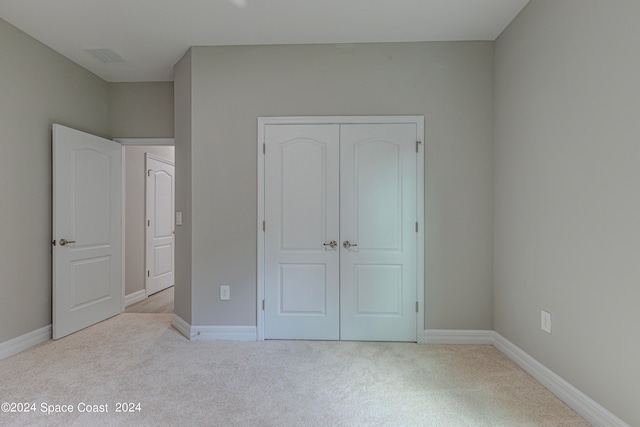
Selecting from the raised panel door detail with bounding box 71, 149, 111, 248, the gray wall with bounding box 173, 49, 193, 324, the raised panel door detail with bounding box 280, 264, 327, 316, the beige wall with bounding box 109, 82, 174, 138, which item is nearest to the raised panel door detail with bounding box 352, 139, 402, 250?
the raised panel door detail with bounding box 280, 264, 327, 316

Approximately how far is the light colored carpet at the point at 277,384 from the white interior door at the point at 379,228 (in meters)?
0.25

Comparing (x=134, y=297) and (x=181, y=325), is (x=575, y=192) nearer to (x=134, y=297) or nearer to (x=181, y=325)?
(x=181, y=325)

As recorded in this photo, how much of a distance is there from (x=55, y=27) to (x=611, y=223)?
4.17 meters

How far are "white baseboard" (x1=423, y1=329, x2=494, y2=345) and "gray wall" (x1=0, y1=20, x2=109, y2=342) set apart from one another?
3487mm

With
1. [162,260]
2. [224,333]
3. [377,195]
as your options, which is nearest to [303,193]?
[377,195]

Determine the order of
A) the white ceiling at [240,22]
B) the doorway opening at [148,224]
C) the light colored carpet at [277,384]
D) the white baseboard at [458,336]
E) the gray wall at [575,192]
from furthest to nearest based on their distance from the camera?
the doorway opening at [148,224] < the white baseboard at [458,336] < the white ceiling at [240,22] < the light colored carpet at [277,384] < the gray wall at [575,192]

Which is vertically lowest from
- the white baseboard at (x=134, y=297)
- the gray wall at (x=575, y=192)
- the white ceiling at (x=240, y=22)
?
the white baseboard at (x=134, y=297)

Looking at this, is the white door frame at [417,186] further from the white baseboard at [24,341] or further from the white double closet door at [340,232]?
the white baseboard at [24,341]

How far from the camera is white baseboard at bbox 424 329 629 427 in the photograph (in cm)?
178

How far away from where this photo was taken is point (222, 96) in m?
3.04

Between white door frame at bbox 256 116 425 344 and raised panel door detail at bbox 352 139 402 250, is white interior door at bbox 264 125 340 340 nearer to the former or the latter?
white door frame at bbox 256 116 425 344

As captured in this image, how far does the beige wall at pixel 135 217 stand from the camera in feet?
13.9

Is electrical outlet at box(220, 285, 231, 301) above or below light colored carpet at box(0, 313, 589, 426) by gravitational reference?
above

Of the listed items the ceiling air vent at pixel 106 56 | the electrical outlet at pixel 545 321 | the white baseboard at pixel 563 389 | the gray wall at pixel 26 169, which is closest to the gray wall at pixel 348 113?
the white baseboard at pixel 563 389
